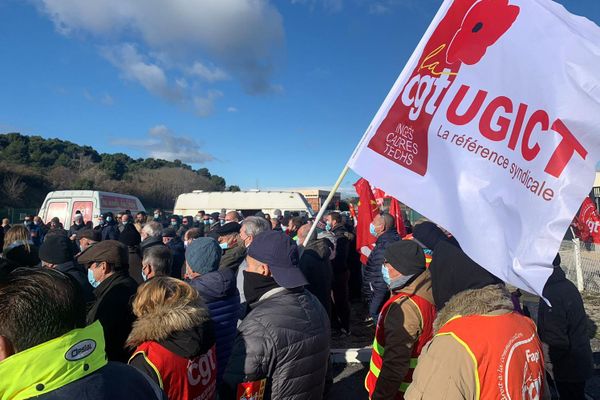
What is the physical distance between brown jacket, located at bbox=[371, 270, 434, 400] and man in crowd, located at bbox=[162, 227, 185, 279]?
4.11 m

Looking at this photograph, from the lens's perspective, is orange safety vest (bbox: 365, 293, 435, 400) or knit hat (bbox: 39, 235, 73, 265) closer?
orange safety vest (bbox: 365, 293, 435, 400)

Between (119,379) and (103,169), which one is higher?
(103,169)

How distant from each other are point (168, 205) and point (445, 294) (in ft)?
155

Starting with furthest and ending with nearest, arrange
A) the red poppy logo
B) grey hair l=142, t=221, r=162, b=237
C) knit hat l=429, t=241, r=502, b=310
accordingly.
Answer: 1. grey hair l=142, t=221, r=162, b=237
2. the red poppy logo
3. knit hat l=429, t=241, r=502, b=310

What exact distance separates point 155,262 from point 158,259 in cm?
4

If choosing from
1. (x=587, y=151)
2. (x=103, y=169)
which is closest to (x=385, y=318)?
(x=587, y=151)

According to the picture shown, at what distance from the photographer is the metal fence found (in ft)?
29.5

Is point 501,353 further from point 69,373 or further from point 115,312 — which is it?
point 115,312

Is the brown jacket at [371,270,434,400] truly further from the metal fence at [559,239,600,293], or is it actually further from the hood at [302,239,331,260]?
the metal fence at [559,239,600,293]

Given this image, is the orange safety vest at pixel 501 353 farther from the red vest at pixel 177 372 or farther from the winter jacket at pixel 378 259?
the winter jacket at pixel 378 259

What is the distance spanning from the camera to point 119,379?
127 cm

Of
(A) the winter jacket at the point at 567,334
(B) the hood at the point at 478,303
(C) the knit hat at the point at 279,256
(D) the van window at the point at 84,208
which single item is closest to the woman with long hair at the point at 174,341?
(C) the knit hat at the point at 279,256

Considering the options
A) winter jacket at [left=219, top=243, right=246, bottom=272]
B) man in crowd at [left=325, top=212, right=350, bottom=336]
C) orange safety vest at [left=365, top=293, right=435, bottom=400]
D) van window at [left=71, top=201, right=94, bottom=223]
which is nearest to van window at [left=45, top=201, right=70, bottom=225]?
van window at [left=71, top=201, right=94, bottom=223]

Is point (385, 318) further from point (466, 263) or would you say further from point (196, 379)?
point (196, 379)
